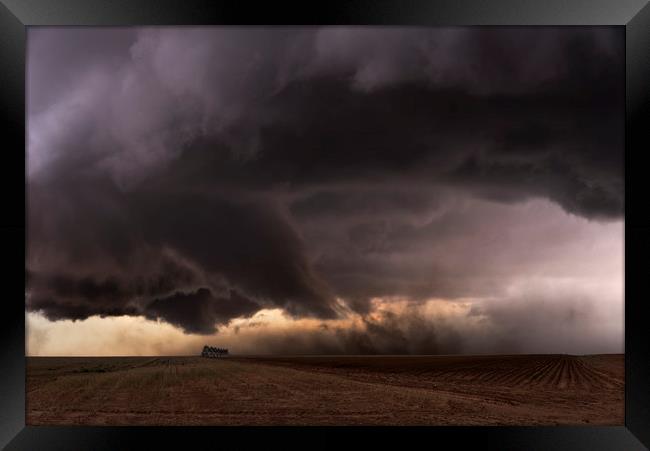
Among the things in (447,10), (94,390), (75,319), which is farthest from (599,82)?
(94,390)

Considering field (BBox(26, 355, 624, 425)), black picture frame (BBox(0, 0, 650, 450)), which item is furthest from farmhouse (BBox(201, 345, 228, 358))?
black picture frame (BBox(0, 0, 650, 450))

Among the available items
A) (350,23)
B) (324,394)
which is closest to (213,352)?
(324,394)

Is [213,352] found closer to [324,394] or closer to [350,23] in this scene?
[324,394]

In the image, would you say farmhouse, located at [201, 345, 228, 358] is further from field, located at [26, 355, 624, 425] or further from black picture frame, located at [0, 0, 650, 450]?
black picture frame, located at [0, 0, 650, 450]

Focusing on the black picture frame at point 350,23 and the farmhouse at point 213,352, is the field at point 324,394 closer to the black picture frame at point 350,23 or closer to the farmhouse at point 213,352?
the farmhouse at point 213,352

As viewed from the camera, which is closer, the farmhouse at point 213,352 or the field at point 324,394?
the field at point 324,394

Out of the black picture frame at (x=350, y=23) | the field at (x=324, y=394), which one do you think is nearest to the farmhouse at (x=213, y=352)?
the field at (x=324, y=394)

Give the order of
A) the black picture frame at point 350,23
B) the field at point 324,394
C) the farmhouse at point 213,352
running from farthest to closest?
the farmhouse at point 213,352 → the field at point 324,394 → the black picture frame at point 350,23
